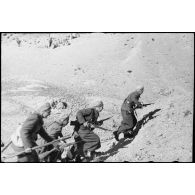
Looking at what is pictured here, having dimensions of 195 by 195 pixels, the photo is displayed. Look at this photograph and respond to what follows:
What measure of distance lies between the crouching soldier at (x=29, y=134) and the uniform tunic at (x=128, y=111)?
2.10 m

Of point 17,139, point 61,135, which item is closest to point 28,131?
point 17,139

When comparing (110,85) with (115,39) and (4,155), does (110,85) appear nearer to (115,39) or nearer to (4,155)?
(115,39)

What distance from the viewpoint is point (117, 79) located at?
1013 centimetres

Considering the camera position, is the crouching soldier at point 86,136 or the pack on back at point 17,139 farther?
the crouching soldier at point 86,136

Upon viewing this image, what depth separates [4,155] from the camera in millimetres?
9055

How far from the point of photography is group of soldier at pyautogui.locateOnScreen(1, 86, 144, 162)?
834cm

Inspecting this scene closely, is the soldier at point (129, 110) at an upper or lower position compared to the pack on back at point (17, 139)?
upper

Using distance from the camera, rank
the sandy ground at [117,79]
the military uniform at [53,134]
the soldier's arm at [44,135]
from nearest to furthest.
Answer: the soldier's arm at [44,135] → the military uniform at [53,134] → the sandy ground at [117,79]

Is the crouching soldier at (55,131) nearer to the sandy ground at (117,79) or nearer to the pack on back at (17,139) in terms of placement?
the sandy ground at (117,79)

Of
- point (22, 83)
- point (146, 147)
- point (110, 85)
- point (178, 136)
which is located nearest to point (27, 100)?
point (22, 83)

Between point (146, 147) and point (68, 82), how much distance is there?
217cm

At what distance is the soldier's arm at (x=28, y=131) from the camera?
815 cm

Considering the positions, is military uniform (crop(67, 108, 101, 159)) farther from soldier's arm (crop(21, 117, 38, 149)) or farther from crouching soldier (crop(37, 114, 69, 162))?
soldier's arm (crop(21, 117, 38, 149))

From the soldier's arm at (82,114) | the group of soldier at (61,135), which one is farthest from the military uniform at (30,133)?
the soldier's arm at (82,114)
